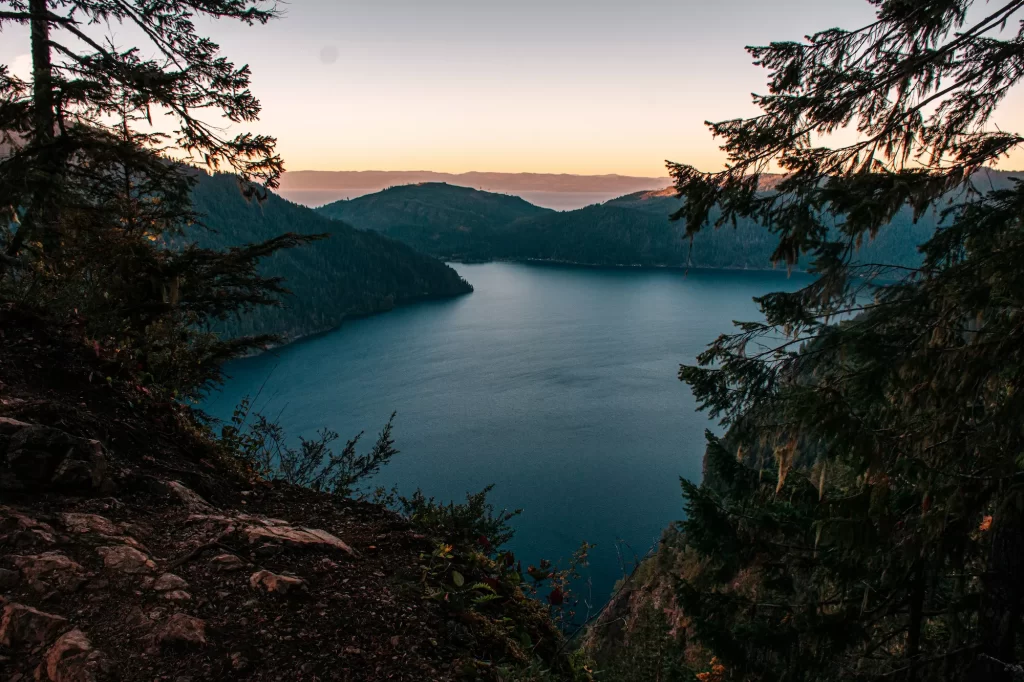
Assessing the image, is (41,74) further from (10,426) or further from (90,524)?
(90,524)

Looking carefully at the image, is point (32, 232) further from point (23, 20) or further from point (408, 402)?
point (408, 402)

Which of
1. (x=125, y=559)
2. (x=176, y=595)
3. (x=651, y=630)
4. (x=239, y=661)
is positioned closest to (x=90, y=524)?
(x=125, y=559)

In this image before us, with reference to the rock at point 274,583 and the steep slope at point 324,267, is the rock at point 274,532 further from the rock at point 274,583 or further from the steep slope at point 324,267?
the steep slope at point 324,267

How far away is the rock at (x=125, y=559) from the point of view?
4164 millimetres

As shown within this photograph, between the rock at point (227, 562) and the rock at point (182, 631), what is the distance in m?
0.57

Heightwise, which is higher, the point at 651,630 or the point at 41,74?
the point at 41,74

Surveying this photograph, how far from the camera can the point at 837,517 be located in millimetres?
4762

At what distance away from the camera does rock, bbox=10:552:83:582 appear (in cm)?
383

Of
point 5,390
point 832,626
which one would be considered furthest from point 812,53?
point 5,390

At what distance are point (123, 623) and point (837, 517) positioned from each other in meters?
5.37

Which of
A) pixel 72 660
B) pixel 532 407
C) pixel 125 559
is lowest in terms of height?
pixel 532 407

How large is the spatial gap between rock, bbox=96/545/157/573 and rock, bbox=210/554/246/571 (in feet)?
1.35

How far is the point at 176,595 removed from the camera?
4059 millimetres

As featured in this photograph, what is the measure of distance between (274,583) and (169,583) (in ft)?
2.34
